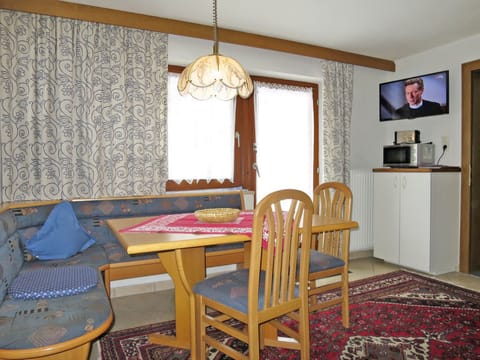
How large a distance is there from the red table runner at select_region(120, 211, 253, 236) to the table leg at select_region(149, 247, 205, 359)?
0.42ft

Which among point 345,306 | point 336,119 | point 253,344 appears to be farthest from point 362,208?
point 253,344

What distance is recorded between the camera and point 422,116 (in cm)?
408

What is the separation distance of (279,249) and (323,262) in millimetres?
805

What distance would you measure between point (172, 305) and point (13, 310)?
152 centimetres

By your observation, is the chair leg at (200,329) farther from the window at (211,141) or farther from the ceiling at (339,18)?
the ceiling at (339,18)

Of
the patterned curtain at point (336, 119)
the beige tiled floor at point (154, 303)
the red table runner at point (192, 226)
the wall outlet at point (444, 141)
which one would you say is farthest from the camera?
the patterned curtain at point (336, 119)

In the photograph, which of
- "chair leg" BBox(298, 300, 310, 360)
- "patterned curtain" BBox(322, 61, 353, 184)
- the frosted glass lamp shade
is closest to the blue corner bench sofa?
"chair leg" BBox(298, 300, 310, 360)

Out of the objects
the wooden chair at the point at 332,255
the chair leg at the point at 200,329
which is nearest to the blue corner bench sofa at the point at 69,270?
the chair leg at the point at 200,329

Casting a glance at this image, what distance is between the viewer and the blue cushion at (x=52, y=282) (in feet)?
5.68

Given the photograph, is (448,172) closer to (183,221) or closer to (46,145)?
(183,221)

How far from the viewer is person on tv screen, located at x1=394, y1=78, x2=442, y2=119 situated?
13.0ft

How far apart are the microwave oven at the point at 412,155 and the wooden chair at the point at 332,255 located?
1.63 metres

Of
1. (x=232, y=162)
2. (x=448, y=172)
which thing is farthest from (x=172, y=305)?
(x=448, y=172)

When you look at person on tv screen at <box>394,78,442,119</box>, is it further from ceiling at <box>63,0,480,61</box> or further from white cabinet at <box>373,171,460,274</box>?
white cabinet at <box>373,171,460,274</box>
